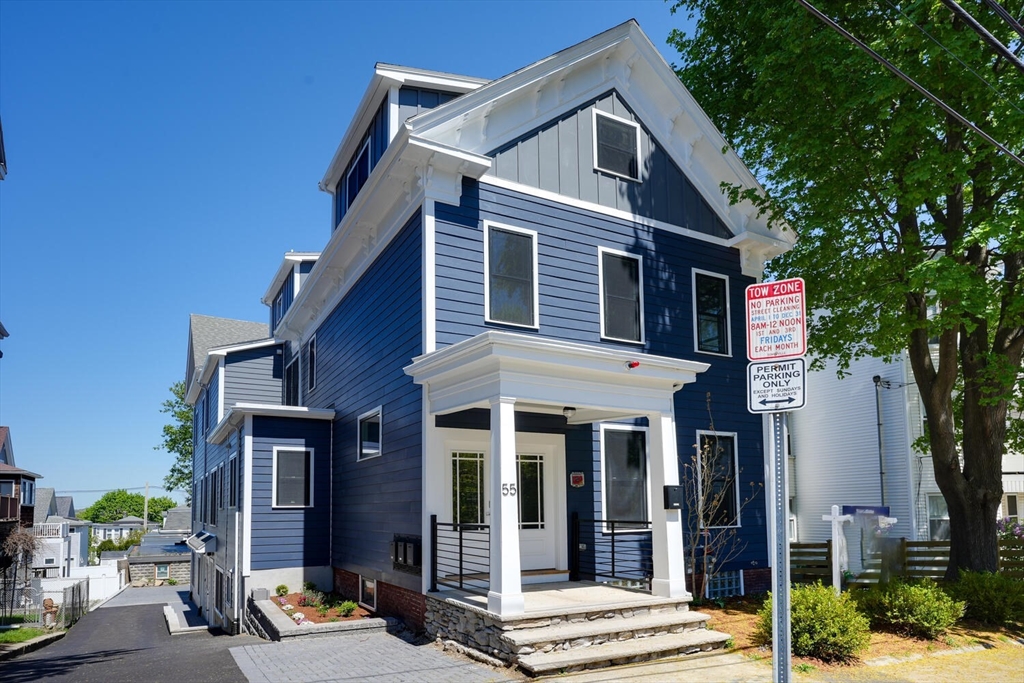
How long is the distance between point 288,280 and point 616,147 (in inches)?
484

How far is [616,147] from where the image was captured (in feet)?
47.3

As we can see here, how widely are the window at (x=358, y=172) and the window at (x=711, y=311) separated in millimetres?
6537

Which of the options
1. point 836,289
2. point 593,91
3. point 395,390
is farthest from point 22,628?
point 836,289

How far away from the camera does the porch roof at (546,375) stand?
986 centimetres

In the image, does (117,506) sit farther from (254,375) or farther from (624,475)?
(624,475)

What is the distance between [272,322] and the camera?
26188mm

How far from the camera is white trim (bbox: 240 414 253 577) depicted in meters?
15.7

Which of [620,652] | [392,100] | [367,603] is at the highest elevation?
[392,100]

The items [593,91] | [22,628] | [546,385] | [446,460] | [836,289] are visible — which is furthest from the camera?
[22,628]

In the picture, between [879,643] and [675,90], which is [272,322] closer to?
[675,90]

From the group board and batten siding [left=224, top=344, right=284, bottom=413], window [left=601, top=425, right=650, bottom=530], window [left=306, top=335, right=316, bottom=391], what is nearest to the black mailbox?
window [left=601, top=425, right=650, bottom=530]

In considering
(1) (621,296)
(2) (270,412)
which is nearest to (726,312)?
(1) (621,296)

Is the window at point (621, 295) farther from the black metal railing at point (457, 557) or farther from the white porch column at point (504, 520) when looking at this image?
the white porch column at point (504, 520)

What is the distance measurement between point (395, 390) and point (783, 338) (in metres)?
8.68
